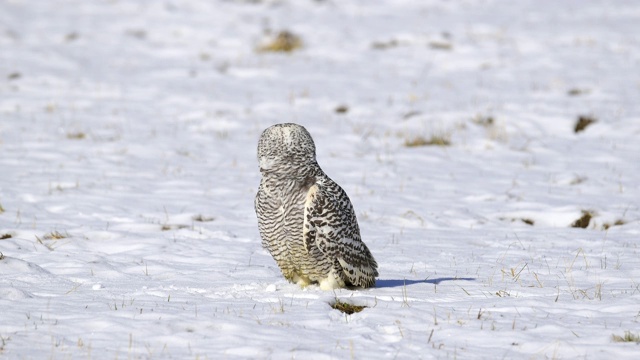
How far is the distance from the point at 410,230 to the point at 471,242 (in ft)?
2.76

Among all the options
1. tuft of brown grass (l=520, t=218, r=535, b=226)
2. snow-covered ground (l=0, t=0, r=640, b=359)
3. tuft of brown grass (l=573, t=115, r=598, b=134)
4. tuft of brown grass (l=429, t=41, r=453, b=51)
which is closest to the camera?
snow-covered ground (l=0, t=0, r=640, b=359)

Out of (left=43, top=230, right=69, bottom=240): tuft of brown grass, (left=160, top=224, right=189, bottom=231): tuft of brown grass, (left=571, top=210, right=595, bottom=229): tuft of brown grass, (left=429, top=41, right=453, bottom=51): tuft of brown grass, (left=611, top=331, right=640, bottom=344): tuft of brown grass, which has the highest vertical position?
(left=611, top=331, right=640, bottom=344): tuft of brown grass

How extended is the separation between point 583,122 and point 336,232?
9.23 meters

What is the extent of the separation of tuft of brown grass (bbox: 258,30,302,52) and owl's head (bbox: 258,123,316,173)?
14.3 m

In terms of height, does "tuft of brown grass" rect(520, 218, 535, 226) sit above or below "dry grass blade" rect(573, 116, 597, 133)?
above

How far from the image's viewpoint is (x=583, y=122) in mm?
14664

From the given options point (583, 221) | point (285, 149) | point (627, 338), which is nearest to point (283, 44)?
point (583, 221)

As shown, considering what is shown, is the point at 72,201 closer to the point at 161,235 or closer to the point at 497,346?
the point at 161,235

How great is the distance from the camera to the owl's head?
6.66 metres

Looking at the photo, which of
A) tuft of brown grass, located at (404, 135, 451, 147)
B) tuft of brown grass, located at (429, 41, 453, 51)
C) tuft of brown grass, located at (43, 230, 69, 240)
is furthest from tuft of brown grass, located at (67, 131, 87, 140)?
tuft of brown grass, located at (429, 41, 453, 51)

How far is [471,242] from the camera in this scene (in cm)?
926

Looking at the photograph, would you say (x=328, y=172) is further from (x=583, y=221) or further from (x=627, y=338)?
(x=627, y=338)

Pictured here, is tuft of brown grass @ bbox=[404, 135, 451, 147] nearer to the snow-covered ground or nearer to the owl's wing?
the snow-covered ground

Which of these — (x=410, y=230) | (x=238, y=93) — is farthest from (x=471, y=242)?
(x=238, y=93)
